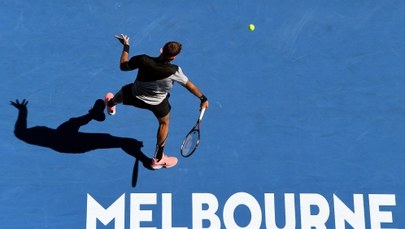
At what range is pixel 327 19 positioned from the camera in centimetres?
880

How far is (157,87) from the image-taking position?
673 cm

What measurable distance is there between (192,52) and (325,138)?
7.87ft

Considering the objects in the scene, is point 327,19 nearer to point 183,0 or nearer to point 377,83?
point 377,83

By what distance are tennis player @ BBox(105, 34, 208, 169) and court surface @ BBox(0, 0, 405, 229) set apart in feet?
1.29

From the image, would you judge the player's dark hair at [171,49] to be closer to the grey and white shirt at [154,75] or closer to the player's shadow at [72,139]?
the grey and white shirt at [154,75]

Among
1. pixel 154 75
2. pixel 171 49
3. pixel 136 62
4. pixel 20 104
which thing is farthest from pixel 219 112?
pixel 20 104

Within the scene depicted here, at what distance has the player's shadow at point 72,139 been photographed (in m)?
7.65

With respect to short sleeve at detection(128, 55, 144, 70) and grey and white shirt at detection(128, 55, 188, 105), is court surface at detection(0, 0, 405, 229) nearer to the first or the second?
grey and white shirt at detection(128, 55, 188, 105)

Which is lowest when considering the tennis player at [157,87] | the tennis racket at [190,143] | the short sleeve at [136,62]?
the tennis racket at [190,143]

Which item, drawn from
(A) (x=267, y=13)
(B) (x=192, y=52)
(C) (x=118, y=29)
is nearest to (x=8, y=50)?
(C) (x=118, y=29)

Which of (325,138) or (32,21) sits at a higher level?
(32,21)

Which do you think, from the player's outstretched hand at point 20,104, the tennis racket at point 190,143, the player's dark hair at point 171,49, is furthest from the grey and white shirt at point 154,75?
the player's outstretched hand at point 20,104

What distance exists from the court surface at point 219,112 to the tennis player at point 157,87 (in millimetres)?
393

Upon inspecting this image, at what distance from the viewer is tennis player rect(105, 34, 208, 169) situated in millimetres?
6484
